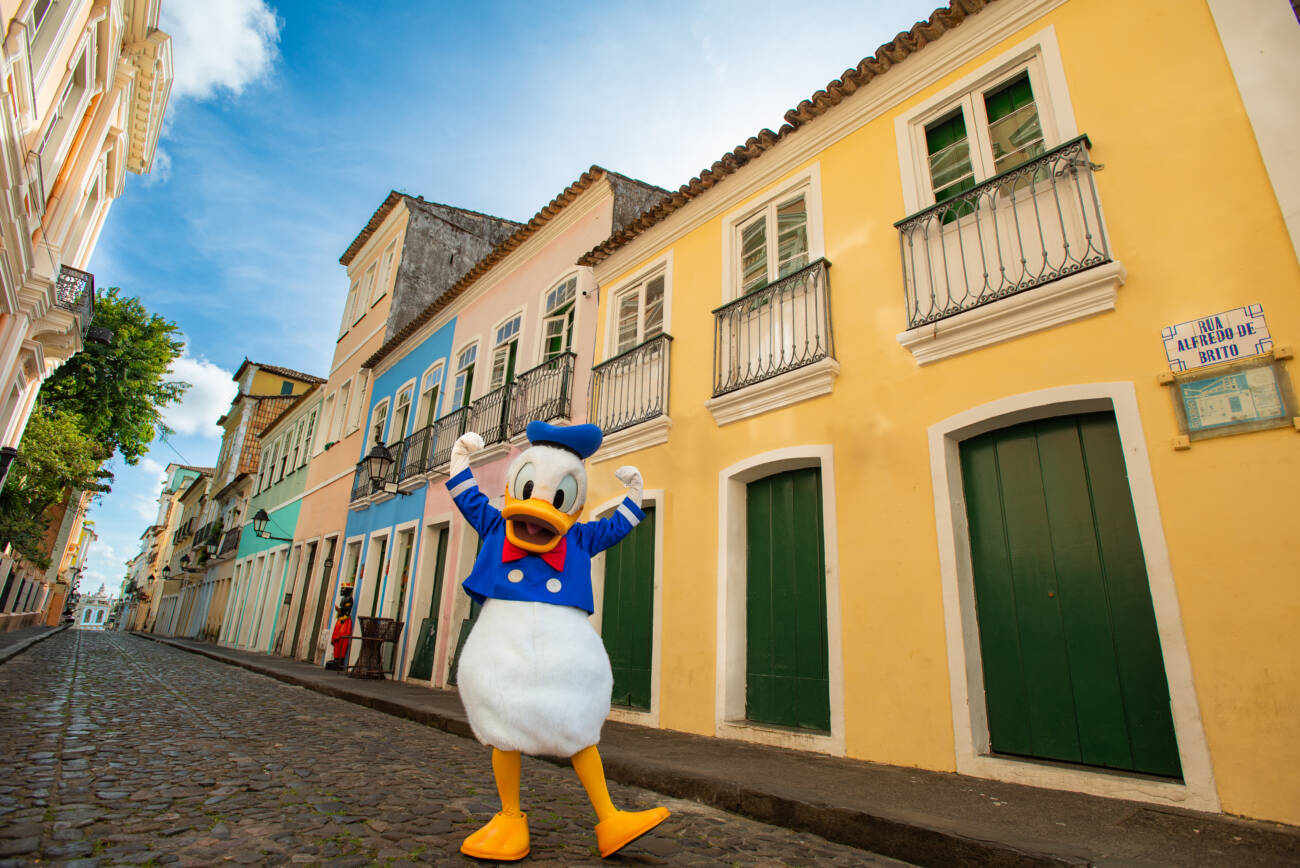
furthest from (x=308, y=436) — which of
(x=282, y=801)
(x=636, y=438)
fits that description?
Result: (x=282, y=801)

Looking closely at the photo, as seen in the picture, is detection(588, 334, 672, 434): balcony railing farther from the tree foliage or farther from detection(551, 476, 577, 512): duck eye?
the tree foliage

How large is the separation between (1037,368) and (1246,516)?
4.73ft

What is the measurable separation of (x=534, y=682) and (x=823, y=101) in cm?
630

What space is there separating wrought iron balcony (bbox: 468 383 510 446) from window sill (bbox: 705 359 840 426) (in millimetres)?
4420

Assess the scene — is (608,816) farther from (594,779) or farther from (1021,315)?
(1021,315)

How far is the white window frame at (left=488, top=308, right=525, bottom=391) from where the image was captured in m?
11.1

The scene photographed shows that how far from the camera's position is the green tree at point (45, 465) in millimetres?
18078

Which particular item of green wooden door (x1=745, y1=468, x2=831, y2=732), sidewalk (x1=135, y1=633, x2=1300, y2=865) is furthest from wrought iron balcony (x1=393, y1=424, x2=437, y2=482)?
sidewalk (x1=135, y1=633, x2=1300, y2=865)

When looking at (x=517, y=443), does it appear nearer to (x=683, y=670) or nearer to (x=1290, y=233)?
(x=683, y=670)

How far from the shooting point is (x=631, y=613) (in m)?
7.55

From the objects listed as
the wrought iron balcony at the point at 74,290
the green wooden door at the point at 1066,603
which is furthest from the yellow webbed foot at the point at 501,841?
the wrought iron balcony at the point at 74,290

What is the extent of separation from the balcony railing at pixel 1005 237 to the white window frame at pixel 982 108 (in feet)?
0.85

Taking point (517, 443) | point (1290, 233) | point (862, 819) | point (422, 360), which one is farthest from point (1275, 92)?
point (422, 360)

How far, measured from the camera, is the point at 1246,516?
3.51 m
